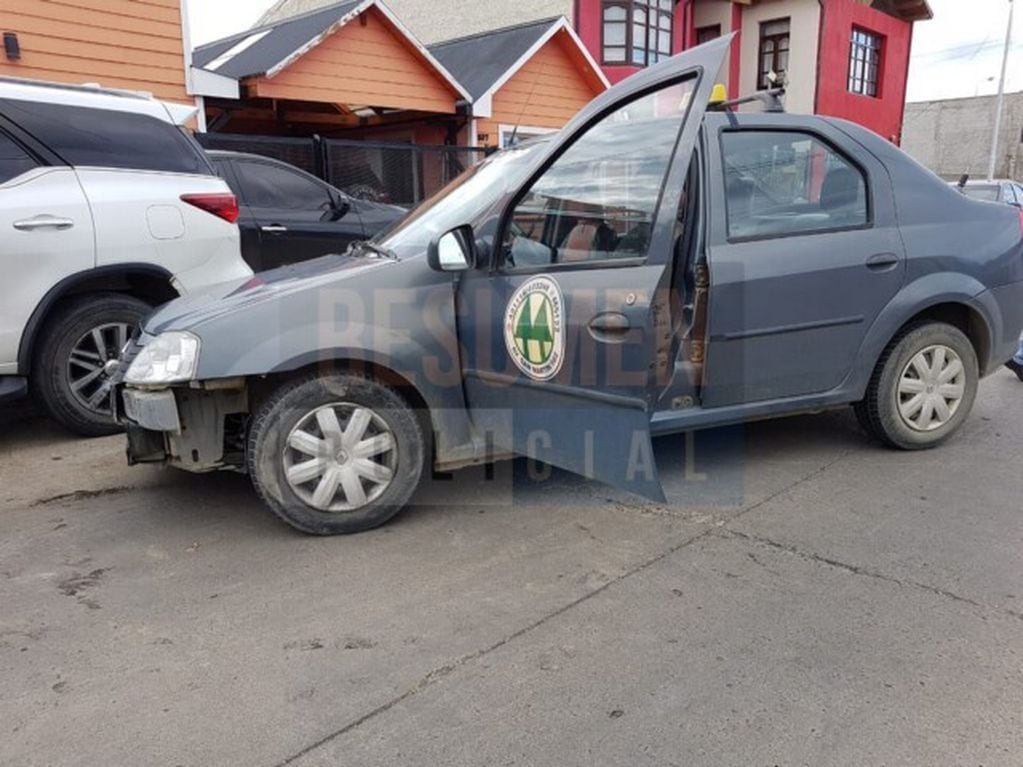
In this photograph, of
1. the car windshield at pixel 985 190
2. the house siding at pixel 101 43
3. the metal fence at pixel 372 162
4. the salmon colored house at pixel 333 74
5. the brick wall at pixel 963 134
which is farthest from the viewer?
the brick wall at pixel 963 134

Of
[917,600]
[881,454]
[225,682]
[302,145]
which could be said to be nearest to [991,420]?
[881,454]

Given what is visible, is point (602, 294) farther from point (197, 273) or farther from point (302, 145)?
point (302, 145)

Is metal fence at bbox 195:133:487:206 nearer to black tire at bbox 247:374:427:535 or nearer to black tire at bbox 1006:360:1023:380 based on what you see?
black tire at bbox 247:374:427:535

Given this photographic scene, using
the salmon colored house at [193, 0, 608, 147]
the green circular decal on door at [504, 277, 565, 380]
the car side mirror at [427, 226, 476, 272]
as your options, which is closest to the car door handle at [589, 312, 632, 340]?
the green circular decal on door at [504, 277, 565, 380]

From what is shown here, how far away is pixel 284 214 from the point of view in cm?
745

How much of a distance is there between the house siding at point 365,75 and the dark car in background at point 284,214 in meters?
5.03

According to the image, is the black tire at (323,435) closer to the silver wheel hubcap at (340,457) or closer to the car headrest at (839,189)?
the silver wheel hubcap at (340,457)

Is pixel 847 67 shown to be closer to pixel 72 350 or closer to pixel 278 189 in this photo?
pixel 278 189

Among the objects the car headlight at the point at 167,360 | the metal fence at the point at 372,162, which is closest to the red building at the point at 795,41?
the metal fence at the point at 372,162

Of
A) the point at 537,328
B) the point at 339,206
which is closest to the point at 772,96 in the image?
the point at 537,328

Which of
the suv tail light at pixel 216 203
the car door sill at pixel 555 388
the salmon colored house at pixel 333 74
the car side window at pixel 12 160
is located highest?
the salmon colored house at pixel 333 74

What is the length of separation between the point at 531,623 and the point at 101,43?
394 inches

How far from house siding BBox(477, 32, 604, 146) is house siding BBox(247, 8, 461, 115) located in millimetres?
1409

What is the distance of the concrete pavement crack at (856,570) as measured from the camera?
3.01 m
